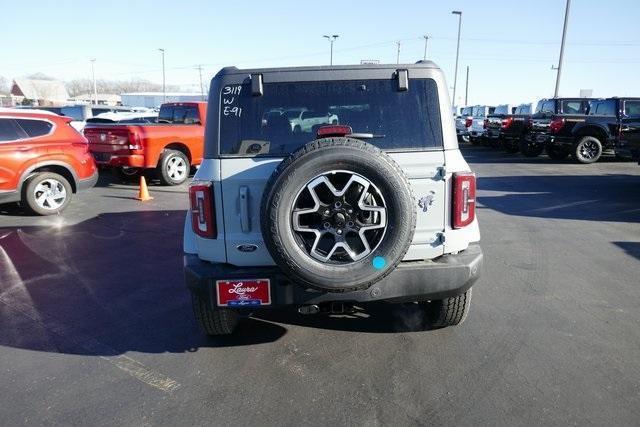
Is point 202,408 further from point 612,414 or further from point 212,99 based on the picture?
point 612,414

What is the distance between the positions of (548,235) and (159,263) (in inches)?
203

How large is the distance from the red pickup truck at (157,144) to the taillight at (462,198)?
7.67 metres

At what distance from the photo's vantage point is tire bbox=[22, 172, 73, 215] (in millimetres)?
8195

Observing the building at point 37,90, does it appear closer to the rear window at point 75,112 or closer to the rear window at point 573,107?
the rear window at point 75,112

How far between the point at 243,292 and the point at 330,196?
32.6 inches

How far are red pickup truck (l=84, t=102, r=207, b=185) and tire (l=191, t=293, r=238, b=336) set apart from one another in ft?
23.2

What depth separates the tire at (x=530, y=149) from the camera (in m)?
17.6

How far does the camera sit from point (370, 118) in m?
3.40

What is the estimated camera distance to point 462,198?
3297 millimetres

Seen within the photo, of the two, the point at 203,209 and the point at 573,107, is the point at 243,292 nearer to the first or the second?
the point at 203,209

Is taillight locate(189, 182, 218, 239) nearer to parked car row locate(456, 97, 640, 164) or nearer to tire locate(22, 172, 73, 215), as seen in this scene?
tire locate(22, 172, 73, 215)

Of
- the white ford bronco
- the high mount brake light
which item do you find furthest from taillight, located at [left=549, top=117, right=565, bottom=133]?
the high mount brake light

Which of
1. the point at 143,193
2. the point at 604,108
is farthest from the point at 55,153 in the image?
the point at 604,108

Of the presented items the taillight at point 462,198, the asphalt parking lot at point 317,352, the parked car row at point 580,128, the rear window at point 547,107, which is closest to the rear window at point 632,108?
the parked car row at point 580,128
